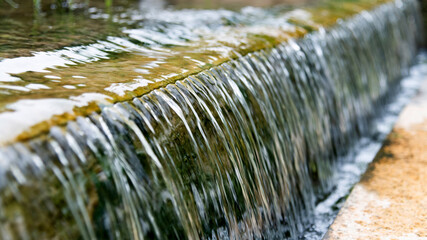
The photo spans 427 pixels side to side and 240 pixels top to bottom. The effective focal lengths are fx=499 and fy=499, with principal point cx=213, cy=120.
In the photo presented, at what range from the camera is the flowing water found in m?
1.52

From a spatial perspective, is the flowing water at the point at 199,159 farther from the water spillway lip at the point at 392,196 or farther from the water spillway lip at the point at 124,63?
the water spillway lip at the point at 392,196

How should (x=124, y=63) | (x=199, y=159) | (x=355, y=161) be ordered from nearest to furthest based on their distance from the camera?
(x=199, y=159) → (x=124, y=63) → (x=355, y=161)

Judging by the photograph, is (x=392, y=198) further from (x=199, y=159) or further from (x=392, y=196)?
(x=199, y=159)

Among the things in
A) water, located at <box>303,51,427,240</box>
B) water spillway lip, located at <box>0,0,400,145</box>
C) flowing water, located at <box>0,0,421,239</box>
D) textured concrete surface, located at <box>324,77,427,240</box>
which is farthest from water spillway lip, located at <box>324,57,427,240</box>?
water spillway lip, located at <box>0,0,400,145</box>

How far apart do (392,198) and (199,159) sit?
1.49 meters

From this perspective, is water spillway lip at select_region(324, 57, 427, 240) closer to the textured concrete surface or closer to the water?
the textured concrete surface

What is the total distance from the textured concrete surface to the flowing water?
308 millimetres

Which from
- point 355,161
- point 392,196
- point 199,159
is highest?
point 199,159

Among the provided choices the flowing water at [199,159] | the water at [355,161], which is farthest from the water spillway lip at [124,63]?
the water at [355,161]

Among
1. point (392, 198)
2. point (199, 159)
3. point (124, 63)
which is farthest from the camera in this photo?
point (392, 198)

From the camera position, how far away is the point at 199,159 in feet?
7.21

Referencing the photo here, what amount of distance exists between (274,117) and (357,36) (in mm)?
2619

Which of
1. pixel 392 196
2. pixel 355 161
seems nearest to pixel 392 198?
pixel 392 196

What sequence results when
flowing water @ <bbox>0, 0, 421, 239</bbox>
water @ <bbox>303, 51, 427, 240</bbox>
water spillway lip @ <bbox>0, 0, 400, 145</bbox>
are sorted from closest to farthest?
flowing water @ <bbox>0, 0, 421, 239</bbox> → water spillway lip @ <bbox>0, 0, 400, 145</bbox> → water @ <bbox>303, 51, 427, 240</bbox>
